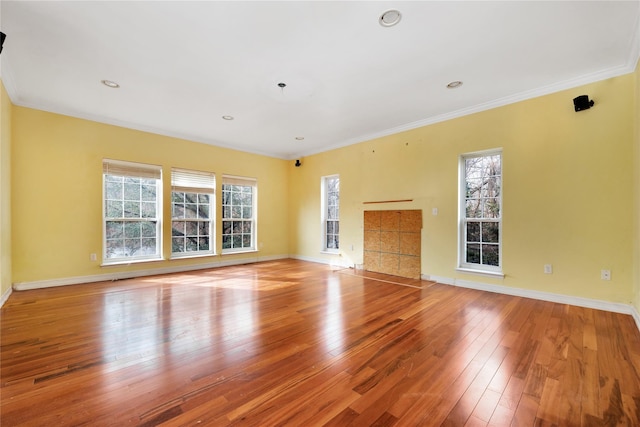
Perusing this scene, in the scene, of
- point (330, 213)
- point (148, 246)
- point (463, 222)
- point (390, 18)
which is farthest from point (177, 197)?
point (463, 222)

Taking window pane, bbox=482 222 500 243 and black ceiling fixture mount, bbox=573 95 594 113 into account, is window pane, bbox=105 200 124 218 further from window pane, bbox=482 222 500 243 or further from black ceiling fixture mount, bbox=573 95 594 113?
black ceiling fixture mount, bbox=573 95 594 113

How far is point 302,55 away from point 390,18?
0.92 m

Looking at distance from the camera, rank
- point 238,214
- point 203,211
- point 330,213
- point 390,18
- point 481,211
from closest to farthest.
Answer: point 390,18 < point 481,211 < point 203,211 < point 238,214 < point 330,213

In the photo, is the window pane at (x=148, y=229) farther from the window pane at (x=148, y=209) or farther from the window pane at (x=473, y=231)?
the window pane at (x=473, y=231)

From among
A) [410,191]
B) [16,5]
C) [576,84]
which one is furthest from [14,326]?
[576,84]

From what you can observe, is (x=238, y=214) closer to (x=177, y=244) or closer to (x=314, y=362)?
(x=177, y=244)

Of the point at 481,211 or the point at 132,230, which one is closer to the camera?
the point at 481,211

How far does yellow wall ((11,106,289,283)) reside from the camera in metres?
3.95

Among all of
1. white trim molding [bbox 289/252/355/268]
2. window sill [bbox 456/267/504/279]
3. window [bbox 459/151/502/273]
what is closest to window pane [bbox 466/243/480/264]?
window [bbox 459/151/502/273]

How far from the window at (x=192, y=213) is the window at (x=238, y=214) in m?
0.32

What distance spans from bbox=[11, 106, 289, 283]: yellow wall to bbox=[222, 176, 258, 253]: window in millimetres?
1179

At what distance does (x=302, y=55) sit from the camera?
2.79m

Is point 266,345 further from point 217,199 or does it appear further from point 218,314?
point 217,199

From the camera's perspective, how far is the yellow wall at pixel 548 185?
3096 mm
